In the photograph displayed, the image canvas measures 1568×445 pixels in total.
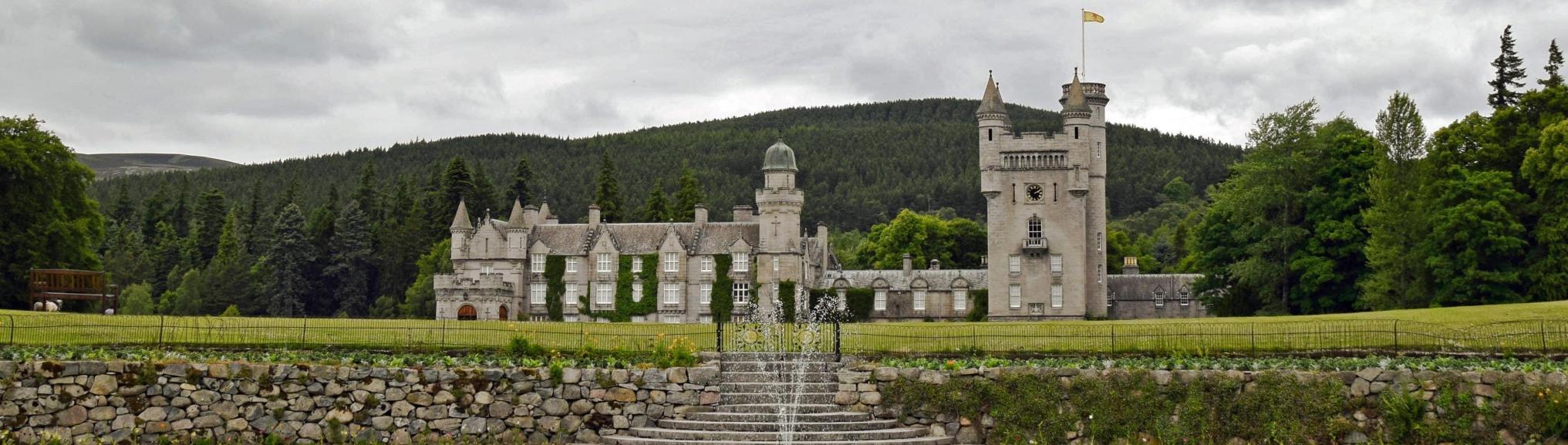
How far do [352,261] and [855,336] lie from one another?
6713 cm

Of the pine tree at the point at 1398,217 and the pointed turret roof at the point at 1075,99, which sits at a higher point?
the pointed turret roof at the point at 1075,99

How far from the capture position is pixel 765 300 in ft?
248

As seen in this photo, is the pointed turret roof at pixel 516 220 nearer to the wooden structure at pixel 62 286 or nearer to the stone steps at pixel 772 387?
the wooden structure at pixel 62 286

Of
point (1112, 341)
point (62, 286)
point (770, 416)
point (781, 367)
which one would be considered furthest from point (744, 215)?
point (770, 416)

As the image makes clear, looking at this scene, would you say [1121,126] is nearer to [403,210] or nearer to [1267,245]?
[403,210]

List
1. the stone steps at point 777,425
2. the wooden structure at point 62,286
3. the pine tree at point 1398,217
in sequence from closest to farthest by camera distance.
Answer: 1. the stone steps at point 777,425
2. the wooden structure at point 62,286
3. the pine tree at point 1398,217

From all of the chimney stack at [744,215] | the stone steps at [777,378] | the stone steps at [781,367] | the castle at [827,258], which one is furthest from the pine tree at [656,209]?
the stone steps at [777,378]

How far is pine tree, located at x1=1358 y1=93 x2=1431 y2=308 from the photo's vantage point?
5759 centimetres

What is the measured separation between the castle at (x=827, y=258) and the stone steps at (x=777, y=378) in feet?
123

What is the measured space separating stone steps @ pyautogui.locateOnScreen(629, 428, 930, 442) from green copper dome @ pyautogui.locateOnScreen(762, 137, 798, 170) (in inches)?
1757

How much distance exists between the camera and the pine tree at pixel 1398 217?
5759 cm

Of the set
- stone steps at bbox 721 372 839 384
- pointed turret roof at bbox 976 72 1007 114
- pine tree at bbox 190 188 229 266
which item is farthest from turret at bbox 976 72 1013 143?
pine tree at bbox 190 188 229 266

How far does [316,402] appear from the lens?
31.9m

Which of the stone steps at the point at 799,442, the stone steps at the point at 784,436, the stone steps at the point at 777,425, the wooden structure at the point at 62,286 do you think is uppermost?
the wooden structure at the point at 62,286
